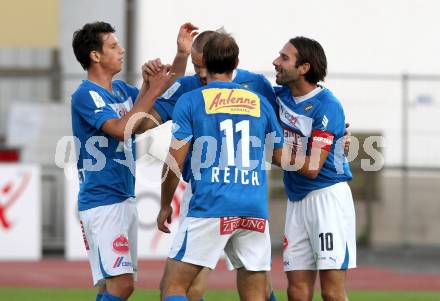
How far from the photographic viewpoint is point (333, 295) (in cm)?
844

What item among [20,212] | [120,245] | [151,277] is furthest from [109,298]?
[20,212]

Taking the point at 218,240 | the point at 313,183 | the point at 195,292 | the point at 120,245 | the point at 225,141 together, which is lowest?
the point at 195,292

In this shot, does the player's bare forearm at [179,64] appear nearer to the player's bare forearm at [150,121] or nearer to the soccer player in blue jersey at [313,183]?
the player's bare forearm at [150,121]

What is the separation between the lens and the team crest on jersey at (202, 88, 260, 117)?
24.5 ft

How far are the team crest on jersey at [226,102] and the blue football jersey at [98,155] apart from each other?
984 millimetres

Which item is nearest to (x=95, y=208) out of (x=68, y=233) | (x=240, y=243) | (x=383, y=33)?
(x=240, y=243)

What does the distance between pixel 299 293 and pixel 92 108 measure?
198cm

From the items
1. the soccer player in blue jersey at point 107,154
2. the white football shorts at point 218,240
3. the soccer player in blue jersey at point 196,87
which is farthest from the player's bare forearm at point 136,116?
the white football shorts at point 218,240

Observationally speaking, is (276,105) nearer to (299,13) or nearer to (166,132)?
(166,132)

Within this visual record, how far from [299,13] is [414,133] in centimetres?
291

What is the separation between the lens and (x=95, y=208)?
8.29m

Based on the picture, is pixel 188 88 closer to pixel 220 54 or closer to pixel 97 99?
pixel 97 99

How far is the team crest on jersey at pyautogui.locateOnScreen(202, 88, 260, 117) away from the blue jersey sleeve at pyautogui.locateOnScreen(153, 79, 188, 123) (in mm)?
1122

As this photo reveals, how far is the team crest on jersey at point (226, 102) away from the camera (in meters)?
7.46
